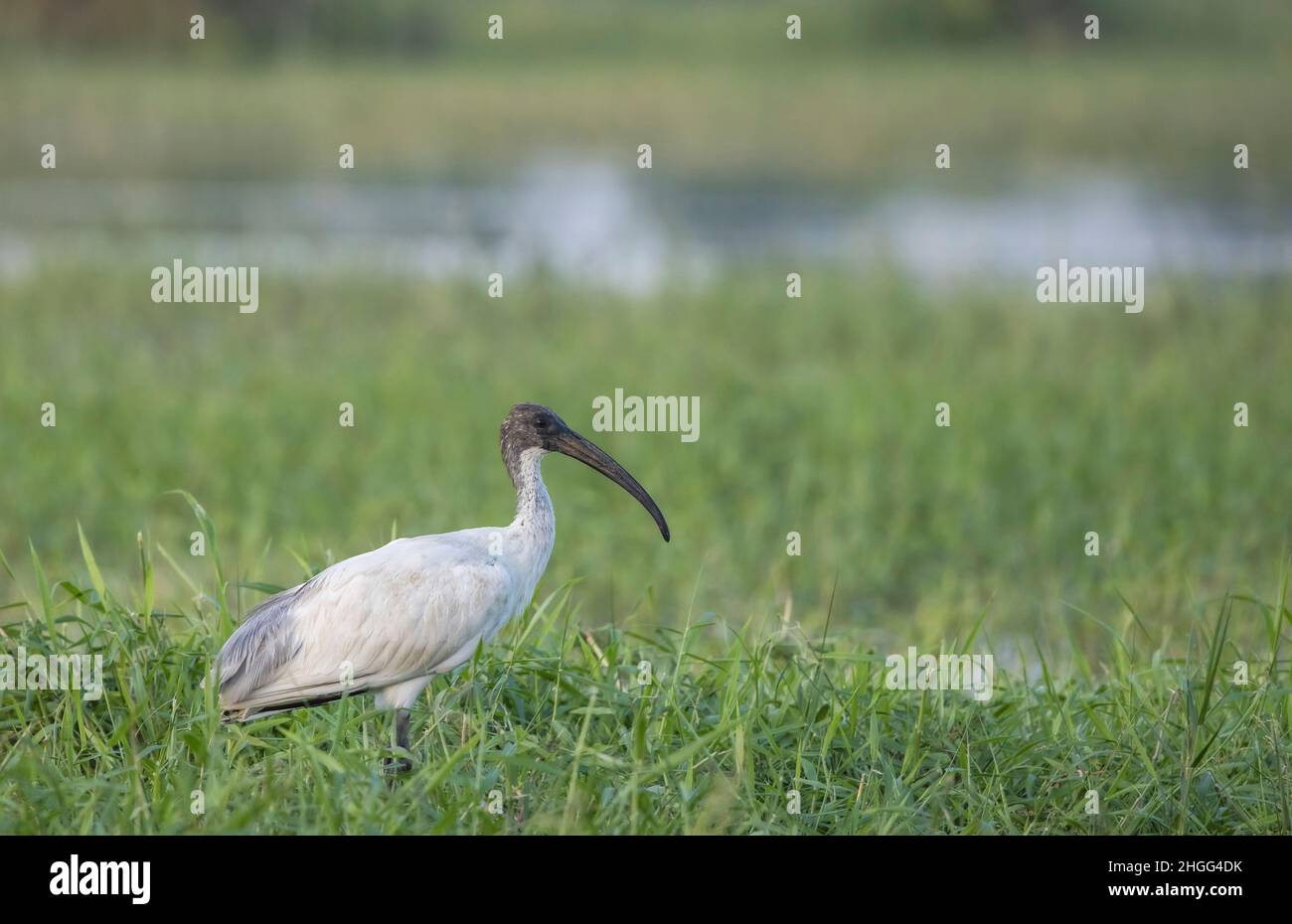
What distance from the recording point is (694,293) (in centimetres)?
1338

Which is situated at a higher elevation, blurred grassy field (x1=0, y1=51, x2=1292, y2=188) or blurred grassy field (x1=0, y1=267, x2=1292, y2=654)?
blurred grassy field (x1=0, y1=51, x2=1292, y2=188)

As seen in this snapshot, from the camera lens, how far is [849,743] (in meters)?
4.79

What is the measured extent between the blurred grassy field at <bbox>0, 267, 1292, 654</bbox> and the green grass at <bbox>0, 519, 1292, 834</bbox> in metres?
1.29

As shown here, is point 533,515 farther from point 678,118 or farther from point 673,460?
point 678,118

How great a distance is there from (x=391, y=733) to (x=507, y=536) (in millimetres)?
684

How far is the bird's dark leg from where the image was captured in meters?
4.49

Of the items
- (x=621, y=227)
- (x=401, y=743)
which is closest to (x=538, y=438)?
(x=401, y=743)

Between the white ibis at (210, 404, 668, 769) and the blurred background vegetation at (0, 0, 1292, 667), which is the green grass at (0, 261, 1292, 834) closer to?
the blurred background vegetation at (0, 0, 1292, 667)

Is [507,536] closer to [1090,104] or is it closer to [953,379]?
[953,379]

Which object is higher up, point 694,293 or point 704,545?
point 694,293

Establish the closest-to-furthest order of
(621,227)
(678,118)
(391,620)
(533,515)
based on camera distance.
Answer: (391,620)
(533,515)
(621,227)
(678,118)

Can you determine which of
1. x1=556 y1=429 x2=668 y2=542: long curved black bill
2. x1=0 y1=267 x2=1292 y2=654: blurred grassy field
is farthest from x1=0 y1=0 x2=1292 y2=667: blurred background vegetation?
x1=556 y1=429 x2=668 y2=542: long curved black bill

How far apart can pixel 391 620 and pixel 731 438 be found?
18.8ft
